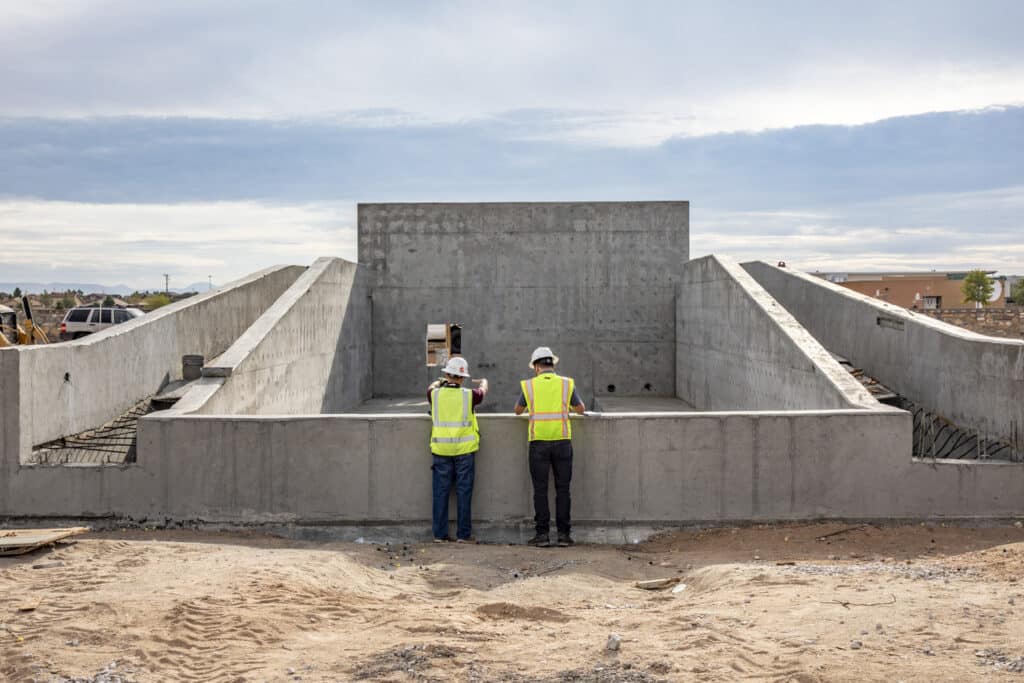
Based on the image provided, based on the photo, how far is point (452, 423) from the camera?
8.72 metres

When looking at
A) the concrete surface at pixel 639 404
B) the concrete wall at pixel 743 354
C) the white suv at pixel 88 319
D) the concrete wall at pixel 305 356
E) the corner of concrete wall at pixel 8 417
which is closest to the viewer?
the corner of concrete wall at pixel 8 417

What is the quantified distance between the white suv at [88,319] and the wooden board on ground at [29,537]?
19.4 metres

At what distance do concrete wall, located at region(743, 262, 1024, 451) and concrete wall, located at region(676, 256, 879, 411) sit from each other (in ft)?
4.29

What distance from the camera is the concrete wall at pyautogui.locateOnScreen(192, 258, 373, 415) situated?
11.6 meters

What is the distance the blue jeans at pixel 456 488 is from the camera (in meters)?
8.77

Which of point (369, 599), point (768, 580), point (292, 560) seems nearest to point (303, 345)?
point (292, 560)

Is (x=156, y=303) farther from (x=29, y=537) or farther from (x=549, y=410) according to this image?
(x=549, y=410)

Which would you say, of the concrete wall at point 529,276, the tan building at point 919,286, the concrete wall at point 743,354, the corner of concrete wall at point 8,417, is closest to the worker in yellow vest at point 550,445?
the concrete wall at point 743,354

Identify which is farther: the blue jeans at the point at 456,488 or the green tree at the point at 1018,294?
the green tree at the point at 1018,294

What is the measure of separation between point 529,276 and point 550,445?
482 inches

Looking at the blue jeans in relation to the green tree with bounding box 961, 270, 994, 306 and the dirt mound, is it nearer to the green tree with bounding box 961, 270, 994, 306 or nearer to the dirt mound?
the dirt mound

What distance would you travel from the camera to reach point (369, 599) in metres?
6.93

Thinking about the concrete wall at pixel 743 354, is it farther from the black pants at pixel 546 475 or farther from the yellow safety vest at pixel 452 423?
the yellow safety vest at pixel 452 423

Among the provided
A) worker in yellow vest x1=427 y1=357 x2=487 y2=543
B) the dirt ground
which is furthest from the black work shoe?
worker in yellow vest x1=427 y1=357 x2=487 y2=543
